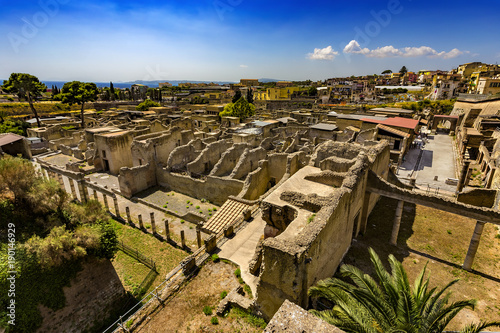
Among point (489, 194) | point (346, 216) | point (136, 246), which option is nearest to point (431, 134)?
point (489, 194)

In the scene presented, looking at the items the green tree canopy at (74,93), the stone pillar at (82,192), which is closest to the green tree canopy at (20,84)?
the green tree canopy at (74,93)

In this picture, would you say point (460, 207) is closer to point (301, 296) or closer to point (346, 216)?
point (346, 216)

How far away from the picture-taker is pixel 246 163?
23344 millimetres

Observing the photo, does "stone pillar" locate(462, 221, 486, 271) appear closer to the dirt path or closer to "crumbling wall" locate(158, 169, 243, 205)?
the dirt path

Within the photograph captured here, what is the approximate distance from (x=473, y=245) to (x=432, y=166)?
21091mm

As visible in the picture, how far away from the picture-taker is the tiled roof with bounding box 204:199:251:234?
16984 millimetres

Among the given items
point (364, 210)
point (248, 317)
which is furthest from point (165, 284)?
point (364, 210)

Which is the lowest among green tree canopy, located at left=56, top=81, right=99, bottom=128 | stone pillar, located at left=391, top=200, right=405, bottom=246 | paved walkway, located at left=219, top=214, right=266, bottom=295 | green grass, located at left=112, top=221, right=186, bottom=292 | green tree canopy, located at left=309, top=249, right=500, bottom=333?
green grass, located at left=112, top=221, right=186, bottom=292

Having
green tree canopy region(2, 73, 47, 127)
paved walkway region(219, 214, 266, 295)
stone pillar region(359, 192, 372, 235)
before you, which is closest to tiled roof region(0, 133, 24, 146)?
green tree canopy region(2, 73, 47, 127)

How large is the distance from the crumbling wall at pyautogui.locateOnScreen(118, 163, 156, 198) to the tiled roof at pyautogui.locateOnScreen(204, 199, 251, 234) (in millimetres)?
10030

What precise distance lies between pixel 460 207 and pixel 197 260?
13587 mm

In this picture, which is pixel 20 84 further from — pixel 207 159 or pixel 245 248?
pixel 245 248

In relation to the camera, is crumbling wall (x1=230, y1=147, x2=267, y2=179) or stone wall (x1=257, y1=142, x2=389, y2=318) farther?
crumbling wall (x1=230, y1=147, x2=267, y2=179)

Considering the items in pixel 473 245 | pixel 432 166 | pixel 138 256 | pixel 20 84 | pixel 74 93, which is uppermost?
pixel 20 84
